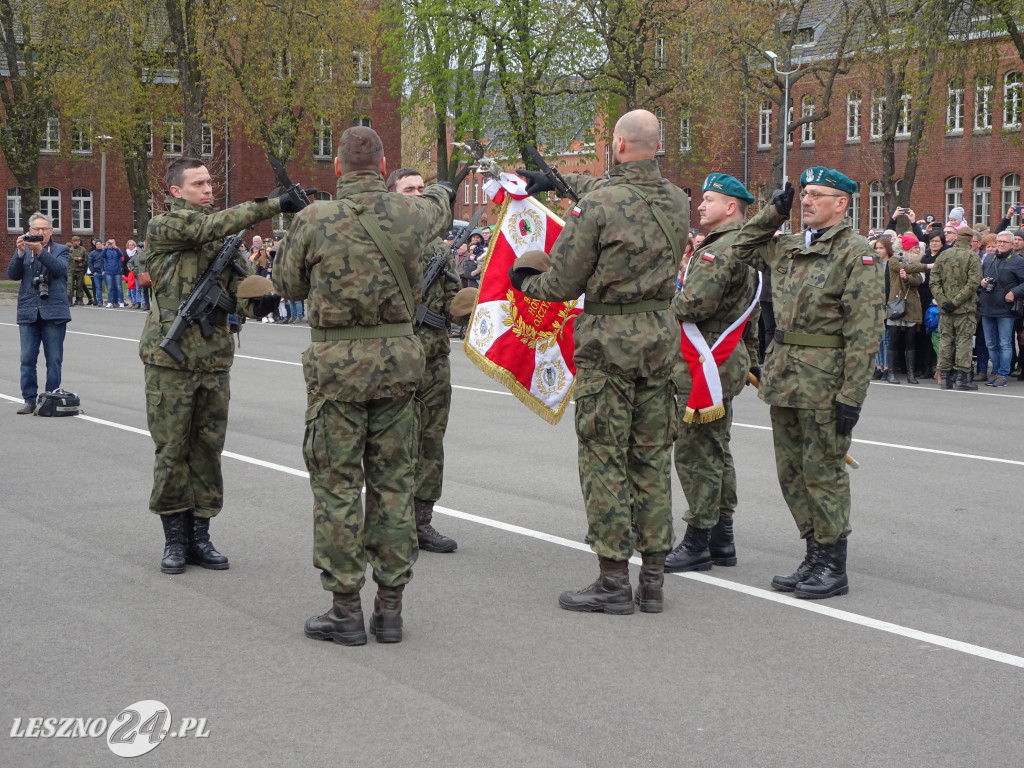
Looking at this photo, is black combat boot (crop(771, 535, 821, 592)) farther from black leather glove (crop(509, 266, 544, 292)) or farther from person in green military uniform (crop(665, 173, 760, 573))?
black leather glove (crop(509, 266, 544, 292))

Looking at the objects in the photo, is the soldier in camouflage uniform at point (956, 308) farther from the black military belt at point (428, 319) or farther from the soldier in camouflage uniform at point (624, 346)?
the soldier in camouflage uniform at point (624, 346)

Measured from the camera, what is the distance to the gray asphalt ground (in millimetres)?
4508

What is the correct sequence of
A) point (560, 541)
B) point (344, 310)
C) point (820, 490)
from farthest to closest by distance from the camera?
point (560, 541), point (820, 490), point (344, 310)

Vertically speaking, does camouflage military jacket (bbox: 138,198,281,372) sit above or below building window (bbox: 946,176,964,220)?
below

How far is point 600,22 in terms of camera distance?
38938mm

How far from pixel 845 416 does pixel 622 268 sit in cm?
134

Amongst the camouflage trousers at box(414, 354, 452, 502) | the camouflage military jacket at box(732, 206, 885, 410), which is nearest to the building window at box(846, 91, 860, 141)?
the camouflage trousers at box(414, 354, 452, 502)

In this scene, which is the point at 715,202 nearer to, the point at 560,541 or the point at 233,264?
the point at 560,541

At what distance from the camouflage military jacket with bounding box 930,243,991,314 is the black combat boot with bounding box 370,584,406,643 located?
13.2 m

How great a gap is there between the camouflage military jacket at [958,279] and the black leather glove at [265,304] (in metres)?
12.9

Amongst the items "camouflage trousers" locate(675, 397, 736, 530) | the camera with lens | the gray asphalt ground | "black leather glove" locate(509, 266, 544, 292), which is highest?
the camera with lens

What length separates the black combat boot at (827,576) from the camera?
646cm

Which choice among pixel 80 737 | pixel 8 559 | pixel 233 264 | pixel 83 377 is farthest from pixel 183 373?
pixel 83 377

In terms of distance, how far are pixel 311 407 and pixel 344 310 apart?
0.47m
